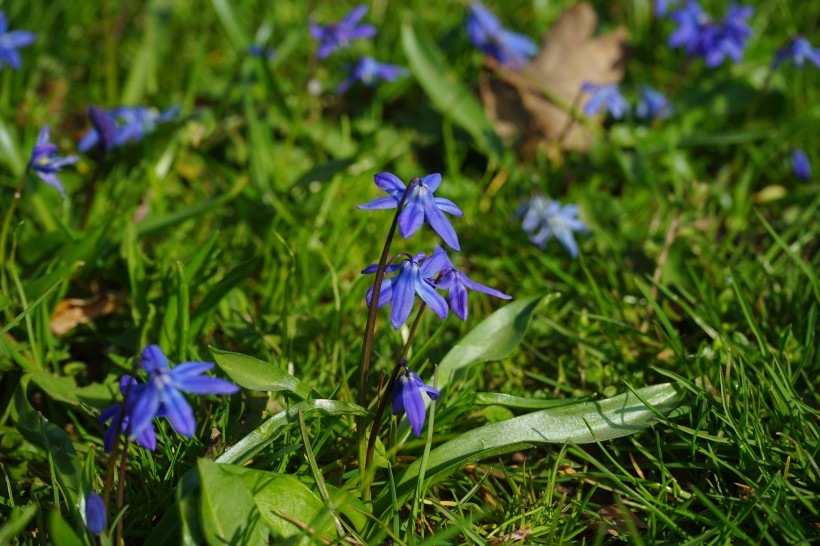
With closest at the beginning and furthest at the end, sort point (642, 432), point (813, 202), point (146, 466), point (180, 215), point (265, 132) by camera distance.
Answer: point (146, 466) → point (642, 432) → point (180, 215) → point (813, 202) → point (265, 132)

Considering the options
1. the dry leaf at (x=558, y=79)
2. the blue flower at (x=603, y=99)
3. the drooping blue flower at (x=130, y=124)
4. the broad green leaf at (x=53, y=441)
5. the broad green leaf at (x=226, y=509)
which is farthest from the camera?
the dry leaf at (x=558, y=79)

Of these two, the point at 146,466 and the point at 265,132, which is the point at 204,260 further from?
the point at 265,132

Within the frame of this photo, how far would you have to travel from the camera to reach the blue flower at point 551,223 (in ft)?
9.29

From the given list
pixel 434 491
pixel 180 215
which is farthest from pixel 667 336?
pixel 180 215

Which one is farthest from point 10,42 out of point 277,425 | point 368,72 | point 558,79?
point 558,79

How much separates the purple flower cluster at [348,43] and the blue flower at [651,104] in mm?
1048

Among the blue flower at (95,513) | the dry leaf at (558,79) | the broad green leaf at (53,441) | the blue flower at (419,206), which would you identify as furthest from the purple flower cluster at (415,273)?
the dry leaf at (558,79)

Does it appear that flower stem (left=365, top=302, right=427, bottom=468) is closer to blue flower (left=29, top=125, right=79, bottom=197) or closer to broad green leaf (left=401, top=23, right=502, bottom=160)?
blue flower (left=29, top=125, right=79, bottom=197)

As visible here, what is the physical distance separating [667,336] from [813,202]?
47.2 inches

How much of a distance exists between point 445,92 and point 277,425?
6.73 feet

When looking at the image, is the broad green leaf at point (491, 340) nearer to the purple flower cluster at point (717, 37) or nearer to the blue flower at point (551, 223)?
the blue flower at point (551, 223)

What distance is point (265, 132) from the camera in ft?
10.7

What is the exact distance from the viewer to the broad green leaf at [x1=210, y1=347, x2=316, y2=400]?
1828 mm

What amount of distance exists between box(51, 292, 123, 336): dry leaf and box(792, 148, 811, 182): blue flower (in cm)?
261
